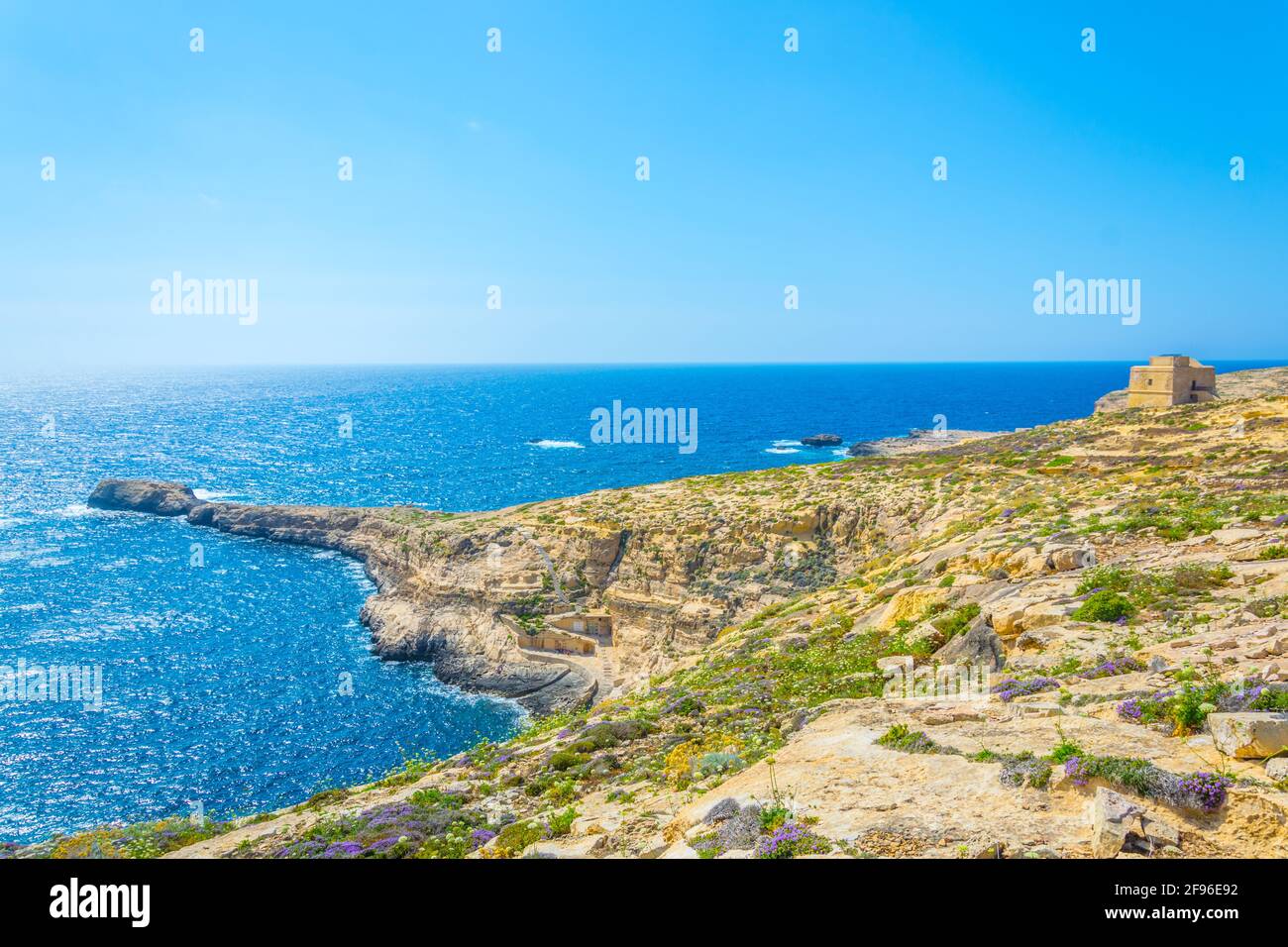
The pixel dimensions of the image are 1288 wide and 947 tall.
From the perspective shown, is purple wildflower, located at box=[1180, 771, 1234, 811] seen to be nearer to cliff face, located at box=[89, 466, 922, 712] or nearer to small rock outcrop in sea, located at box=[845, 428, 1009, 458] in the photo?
cliff face, located at box=[89, 466, 922, 712]

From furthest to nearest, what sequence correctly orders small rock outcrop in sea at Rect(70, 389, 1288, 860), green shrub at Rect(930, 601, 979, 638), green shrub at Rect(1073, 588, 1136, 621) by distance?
green shrub at Rect(930, 601, 979, 638)
green shrub at Rect(1073, 588, 1136, 621)
small rock outcrop in sea at Rect(70, 389, 1288, 860)

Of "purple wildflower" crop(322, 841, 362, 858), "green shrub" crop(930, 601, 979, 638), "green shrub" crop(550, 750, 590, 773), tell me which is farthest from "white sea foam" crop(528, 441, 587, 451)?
"purple wildflower" crop(322, 841, 362, 858)

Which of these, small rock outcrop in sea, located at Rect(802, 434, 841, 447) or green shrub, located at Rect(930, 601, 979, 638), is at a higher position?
small rock outcrop in sea, located at Rect(802, 434, 841, 447)

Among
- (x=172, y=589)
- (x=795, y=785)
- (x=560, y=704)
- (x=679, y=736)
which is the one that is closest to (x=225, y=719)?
(x=560, y=704)

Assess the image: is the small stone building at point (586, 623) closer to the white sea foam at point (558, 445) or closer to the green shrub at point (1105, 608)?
the green shrub at point (1105, 608)

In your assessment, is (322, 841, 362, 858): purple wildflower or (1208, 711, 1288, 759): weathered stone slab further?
(322, 841, 362, 858): purple wildflower

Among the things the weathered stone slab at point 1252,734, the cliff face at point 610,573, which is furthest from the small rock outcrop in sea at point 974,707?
the cliff face at point 610,573

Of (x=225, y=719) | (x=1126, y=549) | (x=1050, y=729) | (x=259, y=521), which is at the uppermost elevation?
(x=1126, y=549)
